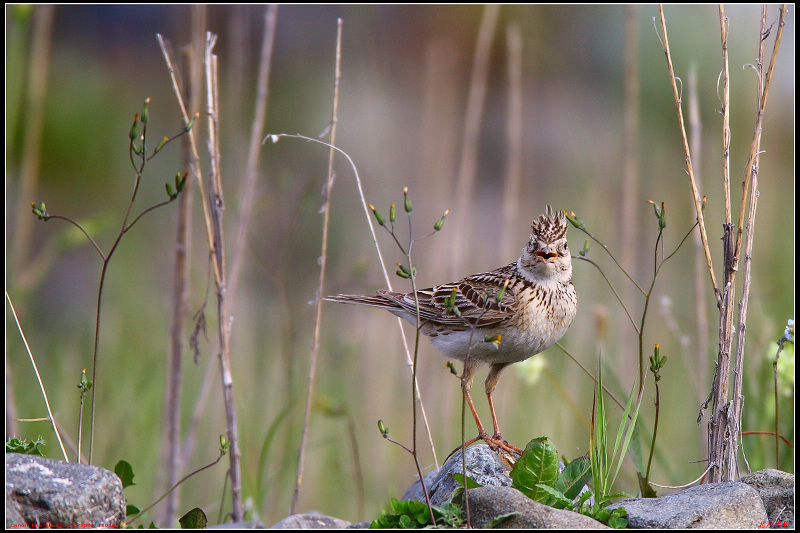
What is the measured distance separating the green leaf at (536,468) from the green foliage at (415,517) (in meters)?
0.37

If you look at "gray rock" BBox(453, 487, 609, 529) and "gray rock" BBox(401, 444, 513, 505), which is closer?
"gray rock" BBox(453, 487, 609, 529)

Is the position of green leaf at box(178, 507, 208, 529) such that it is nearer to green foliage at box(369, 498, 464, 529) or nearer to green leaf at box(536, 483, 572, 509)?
green foliage at box(369, 498, 464, 529)

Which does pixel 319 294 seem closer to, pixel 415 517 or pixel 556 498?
pixel 415 517

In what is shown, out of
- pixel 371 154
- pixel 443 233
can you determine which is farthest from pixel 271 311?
pixel 371 154

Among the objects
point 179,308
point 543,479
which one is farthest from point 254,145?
point 543,479

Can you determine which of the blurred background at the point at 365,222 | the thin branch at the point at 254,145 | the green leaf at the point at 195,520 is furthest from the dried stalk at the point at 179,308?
the green leaf at the point at 195,520

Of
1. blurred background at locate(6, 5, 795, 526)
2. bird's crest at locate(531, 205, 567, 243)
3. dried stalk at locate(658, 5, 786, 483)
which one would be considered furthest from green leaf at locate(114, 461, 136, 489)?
dried stalk at locate(658, 5, 786, 483)

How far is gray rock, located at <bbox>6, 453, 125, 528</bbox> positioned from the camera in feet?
7.34

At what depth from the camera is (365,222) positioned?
7.62 meters

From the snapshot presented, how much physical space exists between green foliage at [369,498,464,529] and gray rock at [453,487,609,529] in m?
0.06

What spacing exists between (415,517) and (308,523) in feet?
1.22

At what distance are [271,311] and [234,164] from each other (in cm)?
171

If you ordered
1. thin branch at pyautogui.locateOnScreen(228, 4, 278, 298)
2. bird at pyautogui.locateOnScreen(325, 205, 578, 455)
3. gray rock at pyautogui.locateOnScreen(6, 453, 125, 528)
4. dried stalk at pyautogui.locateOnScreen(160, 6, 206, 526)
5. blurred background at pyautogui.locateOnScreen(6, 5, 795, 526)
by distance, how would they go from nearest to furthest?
1. gray rock at pyautogui.locateOnScreen(6, 453, 125, 528)
2. bird at pyautogui.locateOnScreen(325, 205, 578, 455)
3. thin branch at pyautogui.locateOnScreen(228, 4, 278, 298)
4. dried stalk at pyautogui.locateOnScreen(160, 6, 206, 526)
5. blurred background at pyautogui.locateOnScreen(6, 5, 795, 526)

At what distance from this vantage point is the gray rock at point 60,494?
7.34 feet
